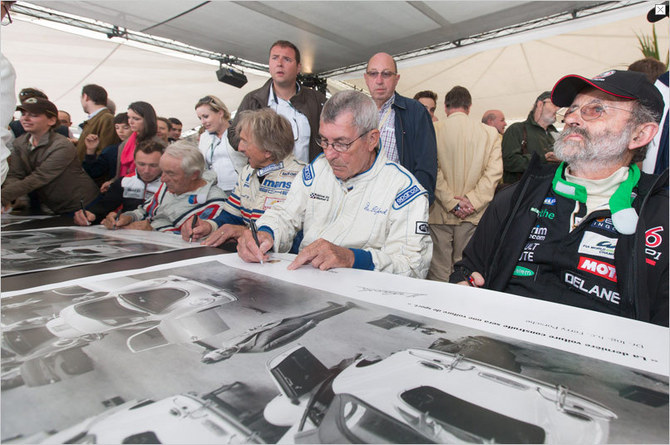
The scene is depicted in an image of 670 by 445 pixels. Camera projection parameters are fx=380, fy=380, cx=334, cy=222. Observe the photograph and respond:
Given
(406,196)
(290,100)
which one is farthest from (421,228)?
(290,100)

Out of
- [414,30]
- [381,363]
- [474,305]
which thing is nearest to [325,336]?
[381,363]

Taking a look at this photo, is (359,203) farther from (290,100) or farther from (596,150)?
(290,100)

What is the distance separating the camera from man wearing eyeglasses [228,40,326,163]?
2.43m

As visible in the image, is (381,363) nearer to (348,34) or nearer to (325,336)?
(325,336)

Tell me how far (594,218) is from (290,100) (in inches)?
76.8

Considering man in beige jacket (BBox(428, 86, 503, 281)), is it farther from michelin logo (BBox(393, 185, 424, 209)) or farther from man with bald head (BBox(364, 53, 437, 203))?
michelin logo (BBox(393, 185, 424, 209))

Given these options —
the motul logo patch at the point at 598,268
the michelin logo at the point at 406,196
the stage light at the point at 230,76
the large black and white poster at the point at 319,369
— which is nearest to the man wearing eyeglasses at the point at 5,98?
the large black and white poster at the point at 319,369

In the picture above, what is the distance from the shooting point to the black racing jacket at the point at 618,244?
90 centimetres

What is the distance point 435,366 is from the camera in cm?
53

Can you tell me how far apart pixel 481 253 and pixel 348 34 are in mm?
4499

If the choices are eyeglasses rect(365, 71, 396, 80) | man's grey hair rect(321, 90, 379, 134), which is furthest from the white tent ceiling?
man's grey hair rect(321, 90, 379, 134)

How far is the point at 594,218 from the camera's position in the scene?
3.35 ft

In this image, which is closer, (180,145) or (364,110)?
(364,110)

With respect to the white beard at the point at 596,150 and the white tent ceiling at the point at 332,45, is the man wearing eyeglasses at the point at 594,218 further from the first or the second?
the white tent ceiling at the point at 332,45
